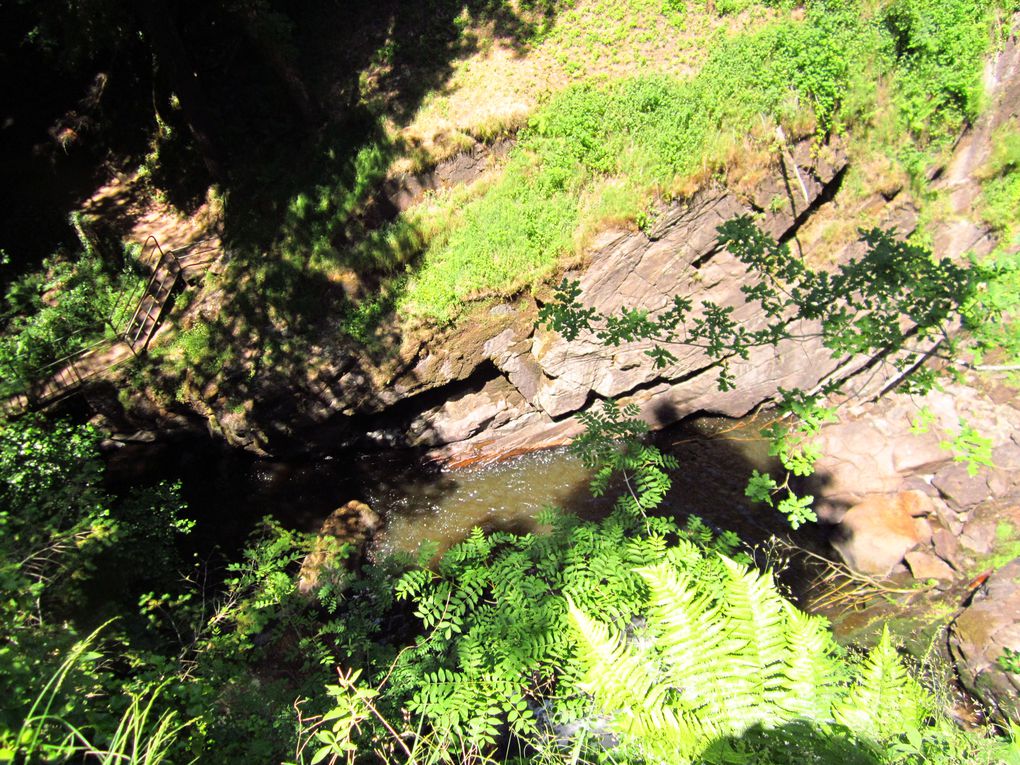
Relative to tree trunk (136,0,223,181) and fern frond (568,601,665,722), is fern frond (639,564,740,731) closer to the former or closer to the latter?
fern frond (568,601,665,722)

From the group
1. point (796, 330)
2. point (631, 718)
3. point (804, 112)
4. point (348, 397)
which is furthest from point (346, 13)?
point (631, 718)

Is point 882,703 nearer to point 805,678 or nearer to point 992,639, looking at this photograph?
point 805,678

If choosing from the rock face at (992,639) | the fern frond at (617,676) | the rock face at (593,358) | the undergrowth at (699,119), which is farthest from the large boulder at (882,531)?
the fern frond at (617,676)

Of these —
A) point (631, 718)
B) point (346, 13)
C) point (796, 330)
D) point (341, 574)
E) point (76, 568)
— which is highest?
point (346, 13)

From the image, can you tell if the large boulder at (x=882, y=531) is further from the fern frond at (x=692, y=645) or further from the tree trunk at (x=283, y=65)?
the tree trunk at (x=283, y=65)

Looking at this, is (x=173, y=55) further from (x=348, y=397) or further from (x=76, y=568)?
(x=76, y=568)

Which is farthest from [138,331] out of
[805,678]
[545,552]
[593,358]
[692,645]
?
[805,678]

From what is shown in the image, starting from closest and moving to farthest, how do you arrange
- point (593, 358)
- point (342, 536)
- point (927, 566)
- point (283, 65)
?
point (927, 566)
point (342, 536)
point (593, 358)
point (283, 65)
